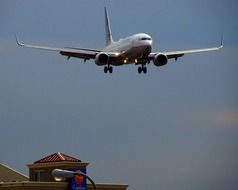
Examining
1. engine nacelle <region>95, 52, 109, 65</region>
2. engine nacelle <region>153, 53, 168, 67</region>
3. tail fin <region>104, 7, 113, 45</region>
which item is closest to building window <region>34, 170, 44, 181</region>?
engine nacelle <region>95, 52, 109, 65</region>

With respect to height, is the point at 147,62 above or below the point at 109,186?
above

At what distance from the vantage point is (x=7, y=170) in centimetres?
11844

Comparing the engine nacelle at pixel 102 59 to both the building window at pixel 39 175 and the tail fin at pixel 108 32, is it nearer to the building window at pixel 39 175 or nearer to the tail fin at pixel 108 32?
the building window at pixel 39 175

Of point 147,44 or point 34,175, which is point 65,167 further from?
point 147,44

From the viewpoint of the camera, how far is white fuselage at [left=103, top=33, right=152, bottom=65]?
116 m

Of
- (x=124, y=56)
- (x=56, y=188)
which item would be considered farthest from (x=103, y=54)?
(x=56, y=188)

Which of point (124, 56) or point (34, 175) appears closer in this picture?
point (34, 175)

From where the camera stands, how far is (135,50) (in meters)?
116

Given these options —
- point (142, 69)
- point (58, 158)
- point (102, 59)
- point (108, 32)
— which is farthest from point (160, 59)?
point (108, 32)

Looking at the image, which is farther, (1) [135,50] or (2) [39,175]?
(1) [135,50]

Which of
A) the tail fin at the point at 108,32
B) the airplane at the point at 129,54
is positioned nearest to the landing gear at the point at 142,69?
the airplane at the point at 129,54

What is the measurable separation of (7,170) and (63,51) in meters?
15.9

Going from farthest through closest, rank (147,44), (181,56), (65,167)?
1. (181,56)
2. (147,44)
3. (65,167)

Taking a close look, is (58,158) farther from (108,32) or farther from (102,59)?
(108,32)
